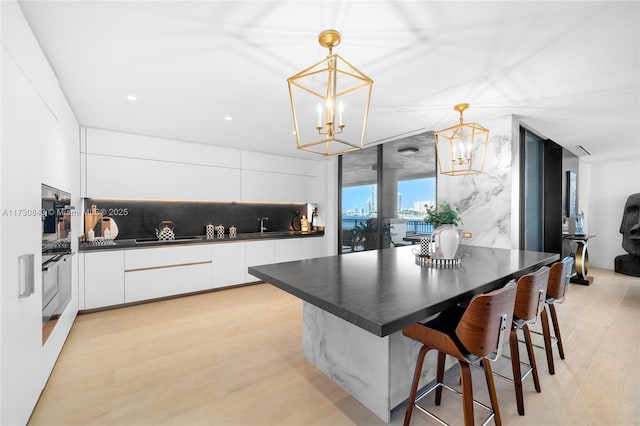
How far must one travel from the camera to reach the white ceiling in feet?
5.32

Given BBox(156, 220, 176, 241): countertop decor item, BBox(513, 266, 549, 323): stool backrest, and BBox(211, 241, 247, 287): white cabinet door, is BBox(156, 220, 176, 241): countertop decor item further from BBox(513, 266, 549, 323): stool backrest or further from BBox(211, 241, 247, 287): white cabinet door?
BBox(513, 266, 549, 323): stool backrest

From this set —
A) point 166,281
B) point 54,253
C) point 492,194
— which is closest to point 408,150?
point 492,194

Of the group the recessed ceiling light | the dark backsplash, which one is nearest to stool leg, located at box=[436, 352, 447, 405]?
the recessed ceiling light

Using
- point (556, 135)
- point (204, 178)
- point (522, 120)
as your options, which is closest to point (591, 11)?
point (522, 120)

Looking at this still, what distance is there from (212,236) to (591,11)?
4.89 meters

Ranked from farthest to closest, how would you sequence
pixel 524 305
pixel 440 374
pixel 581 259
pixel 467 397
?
pixel 581 259, pixel 440 374, pixel 524 305, pixel 467 397

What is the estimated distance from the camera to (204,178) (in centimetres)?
459

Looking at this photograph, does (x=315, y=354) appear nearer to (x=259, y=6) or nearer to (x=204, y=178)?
(x=259, y=6)

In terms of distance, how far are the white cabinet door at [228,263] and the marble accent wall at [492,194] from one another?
3305mm

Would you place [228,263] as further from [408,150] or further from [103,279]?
[408,150]

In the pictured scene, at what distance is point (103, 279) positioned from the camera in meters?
3.64

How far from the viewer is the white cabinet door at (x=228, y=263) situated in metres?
4.51

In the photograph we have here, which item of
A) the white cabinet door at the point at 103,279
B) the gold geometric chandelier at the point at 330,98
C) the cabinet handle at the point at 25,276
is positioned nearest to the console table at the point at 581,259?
the gold geometric chandelier at the point at 330,98

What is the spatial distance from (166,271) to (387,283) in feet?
11.5
